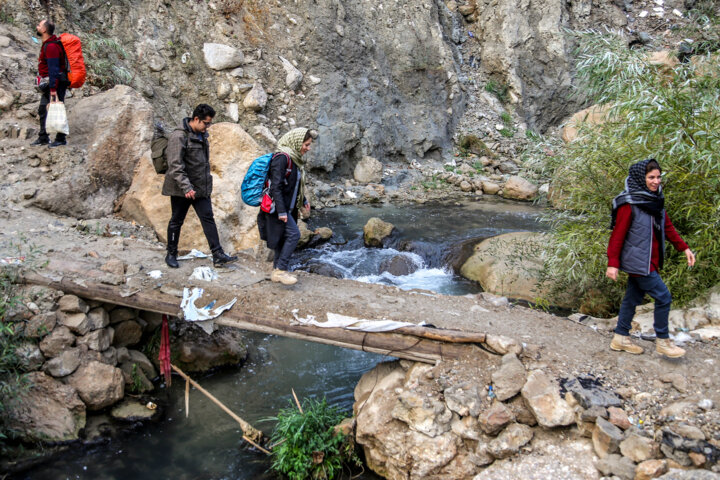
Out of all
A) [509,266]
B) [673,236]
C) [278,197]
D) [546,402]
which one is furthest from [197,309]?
[509,266]

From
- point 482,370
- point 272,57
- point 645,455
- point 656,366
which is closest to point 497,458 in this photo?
point 482,370

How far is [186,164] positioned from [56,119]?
9.94ft

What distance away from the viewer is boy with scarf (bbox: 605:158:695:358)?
3656mm

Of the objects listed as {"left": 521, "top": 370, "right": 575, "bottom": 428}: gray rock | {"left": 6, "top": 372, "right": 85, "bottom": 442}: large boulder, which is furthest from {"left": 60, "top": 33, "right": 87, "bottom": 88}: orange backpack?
{"left": 521, "top": 370, "right": 575, "bottom": 428}: gray rock

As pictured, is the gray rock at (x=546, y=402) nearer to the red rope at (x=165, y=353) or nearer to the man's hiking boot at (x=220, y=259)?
the man's hiking boot at (x=220, y=259)

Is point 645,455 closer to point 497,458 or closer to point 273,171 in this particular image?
point 497,458

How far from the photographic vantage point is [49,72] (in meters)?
6.27

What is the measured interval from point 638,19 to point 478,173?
33.7ft

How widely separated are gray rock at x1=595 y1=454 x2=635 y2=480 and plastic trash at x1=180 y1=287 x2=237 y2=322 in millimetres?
3324

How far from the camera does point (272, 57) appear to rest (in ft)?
42.4

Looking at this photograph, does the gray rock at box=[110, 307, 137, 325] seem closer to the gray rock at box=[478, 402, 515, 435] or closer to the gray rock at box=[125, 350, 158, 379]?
the gray rock at box=[125, 350, 158, 379]

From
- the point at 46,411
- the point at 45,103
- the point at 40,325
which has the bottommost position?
the point at 46,411

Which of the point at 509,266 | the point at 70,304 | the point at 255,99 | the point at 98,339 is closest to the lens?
the point at 70,304

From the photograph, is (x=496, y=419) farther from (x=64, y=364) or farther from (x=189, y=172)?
(x=64, y=364)
